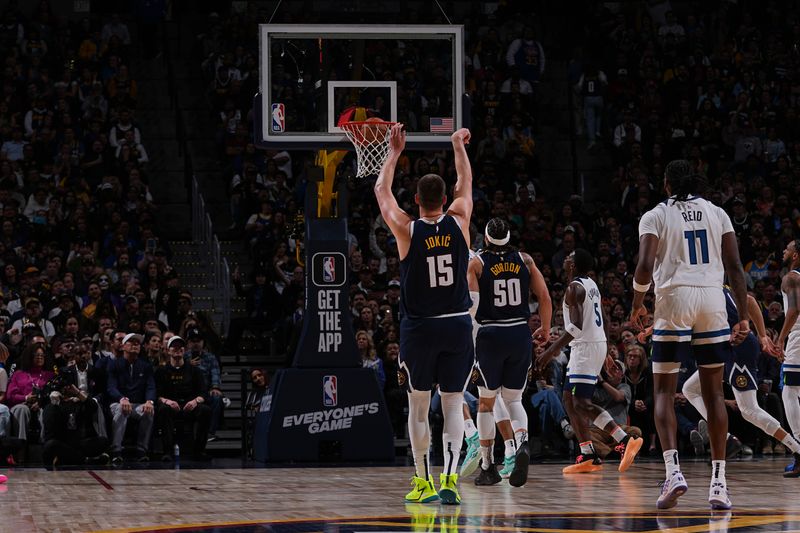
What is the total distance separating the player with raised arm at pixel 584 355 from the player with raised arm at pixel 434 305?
136 inches

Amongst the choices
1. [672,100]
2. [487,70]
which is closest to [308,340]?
[487,70]

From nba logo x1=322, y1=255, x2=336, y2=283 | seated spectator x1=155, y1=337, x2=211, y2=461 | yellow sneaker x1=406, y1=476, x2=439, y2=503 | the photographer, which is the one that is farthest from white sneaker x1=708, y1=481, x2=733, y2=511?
the photographer

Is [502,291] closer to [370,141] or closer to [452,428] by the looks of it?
[452,428]

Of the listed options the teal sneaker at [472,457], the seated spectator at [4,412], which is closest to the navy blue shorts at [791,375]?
the teal sneaker at [472,457]

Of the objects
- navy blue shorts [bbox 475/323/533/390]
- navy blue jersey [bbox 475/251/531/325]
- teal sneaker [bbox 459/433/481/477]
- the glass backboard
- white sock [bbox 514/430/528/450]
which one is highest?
the glass backboard

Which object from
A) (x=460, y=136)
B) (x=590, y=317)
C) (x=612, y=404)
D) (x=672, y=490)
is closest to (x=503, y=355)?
(x=590, y=317)

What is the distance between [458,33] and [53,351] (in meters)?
6.25

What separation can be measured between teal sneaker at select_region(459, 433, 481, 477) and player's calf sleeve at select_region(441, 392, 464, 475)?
2370mm

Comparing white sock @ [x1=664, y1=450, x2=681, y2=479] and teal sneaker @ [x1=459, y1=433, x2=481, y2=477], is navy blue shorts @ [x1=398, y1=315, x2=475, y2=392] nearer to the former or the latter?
white sock @ [x1=664, y1=450, x2=681, y2=479]

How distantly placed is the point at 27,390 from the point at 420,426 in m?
→ 7.29

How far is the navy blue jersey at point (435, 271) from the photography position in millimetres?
8438

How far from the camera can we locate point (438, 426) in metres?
15.0

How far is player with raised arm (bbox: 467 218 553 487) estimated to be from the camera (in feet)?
34.1

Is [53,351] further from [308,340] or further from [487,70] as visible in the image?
[487,70]
